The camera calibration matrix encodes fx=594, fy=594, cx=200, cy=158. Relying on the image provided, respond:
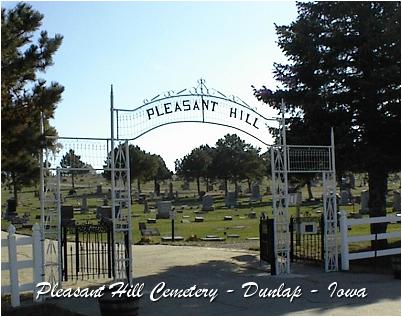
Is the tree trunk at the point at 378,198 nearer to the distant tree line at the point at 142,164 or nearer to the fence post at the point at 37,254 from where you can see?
the fence post at the point at 37,254

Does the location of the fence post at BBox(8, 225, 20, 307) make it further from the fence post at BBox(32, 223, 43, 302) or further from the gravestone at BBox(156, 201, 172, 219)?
the gravestone at BBox(156, 201, 172, 219)

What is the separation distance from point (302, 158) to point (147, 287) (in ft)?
19.2

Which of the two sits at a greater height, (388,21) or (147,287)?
(388,21)

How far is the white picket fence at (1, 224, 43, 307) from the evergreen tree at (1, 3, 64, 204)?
1433 mm

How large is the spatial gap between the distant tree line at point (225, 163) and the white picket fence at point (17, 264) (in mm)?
66668

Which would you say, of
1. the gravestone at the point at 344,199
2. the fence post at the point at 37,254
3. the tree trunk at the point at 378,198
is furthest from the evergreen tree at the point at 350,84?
the gravestone at the point at 344,199

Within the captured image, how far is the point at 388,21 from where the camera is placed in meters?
17.9

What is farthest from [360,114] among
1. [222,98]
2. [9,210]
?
[9,210]

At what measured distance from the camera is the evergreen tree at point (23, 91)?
37.6ft

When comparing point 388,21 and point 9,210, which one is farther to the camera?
point 9,210

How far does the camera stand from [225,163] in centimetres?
8038

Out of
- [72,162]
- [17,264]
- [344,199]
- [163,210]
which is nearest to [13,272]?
[17,264]

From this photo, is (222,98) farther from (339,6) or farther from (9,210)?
(9,210)

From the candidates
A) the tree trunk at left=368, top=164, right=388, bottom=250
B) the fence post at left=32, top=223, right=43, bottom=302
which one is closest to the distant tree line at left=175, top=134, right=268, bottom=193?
the tree trunk at left=368, top=164, right=388, bottom=250
